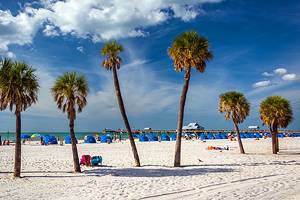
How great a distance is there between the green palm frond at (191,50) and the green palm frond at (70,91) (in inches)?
246

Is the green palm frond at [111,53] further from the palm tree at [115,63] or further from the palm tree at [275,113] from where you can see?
the palm tree at [275,113]

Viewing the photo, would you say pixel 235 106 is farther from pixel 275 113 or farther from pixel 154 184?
pixel 154 184

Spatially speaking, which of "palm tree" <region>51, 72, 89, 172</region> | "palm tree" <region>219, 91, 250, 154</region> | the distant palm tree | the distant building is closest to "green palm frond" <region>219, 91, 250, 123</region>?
"palm tree" <region>219, 91, 250, 154</region>

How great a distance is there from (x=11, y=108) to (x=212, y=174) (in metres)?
10.3

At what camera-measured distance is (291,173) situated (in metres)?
16.5

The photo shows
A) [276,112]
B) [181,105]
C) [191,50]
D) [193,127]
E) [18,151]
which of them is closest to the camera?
[18,151]

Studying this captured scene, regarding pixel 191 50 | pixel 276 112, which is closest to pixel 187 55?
pixel 191 50

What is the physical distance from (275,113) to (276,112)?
0.13m

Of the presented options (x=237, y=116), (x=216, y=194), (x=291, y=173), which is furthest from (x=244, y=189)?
(x=237, y=116)

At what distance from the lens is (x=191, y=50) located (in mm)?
19531

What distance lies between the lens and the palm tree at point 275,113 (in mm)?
28781

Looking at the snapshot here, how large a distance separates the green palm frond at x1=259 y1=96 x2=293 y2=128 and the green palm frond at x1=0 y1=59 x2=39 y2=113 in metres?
21.3

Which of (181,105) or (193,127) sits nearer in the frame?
(181,105)

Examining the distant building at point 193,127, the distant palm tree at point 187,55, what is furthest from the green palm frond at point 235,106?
the distant building at point 193,127
